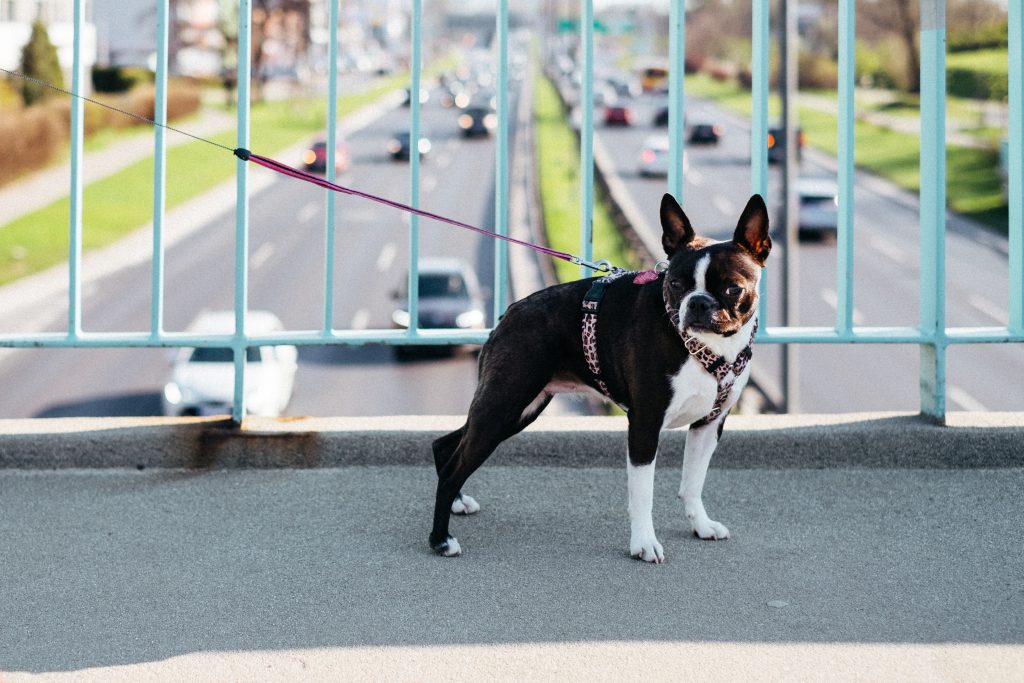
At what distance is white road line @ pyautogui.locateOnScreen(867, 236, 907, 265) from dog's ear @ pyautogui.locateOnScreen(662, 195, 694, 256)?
3621 cm

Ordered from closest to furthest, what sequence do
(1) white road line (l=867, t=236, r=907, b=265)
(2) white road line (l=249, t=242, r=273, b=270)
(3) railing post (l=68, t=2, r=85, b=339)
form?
(3) railing post (l=68, t=2, r=85, b=339)
(2) white road line (l=249, t=242, r=273, b=270)
(1) white road line (l=867, t=236, r=907, b=265)

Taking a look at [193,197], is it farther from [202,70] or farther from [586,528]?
[202,70]

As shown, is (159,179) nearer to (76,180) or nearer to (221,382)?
(76,180)

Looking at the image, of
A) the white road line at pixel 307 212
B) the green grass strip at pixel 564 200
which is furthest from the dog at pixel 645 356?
the white road line at pixel 307 212

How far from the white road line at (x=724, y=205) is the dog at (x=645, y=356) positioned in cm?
4259

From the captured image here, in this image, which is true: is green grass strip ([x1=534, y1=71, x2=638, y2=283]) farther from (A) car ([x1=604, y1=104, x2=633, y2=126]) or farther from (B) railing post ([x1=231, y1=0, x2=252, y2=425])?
(B) railing post ([x1=231, y1=0, x2=252, y2=425])

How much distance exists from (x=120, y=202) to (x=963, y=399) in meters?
28.5

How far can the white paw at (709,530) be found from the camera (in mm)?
4715

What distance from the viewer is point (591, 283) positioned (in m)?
4.70

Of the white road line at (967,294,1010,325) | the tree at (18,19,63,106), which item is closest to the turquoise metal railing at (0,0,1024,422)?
the white road line at (967,294,1010,325)

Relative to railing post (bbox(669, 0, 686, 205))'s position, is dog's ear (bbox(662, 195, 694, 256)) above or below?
below

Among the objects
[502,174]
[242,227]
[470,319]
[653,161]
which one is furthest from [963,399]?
[653,161]

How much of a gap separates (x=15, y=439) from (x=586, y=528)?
234 cm

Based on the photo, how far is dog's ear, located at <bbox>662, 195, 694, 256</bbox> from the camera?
14.3ft
